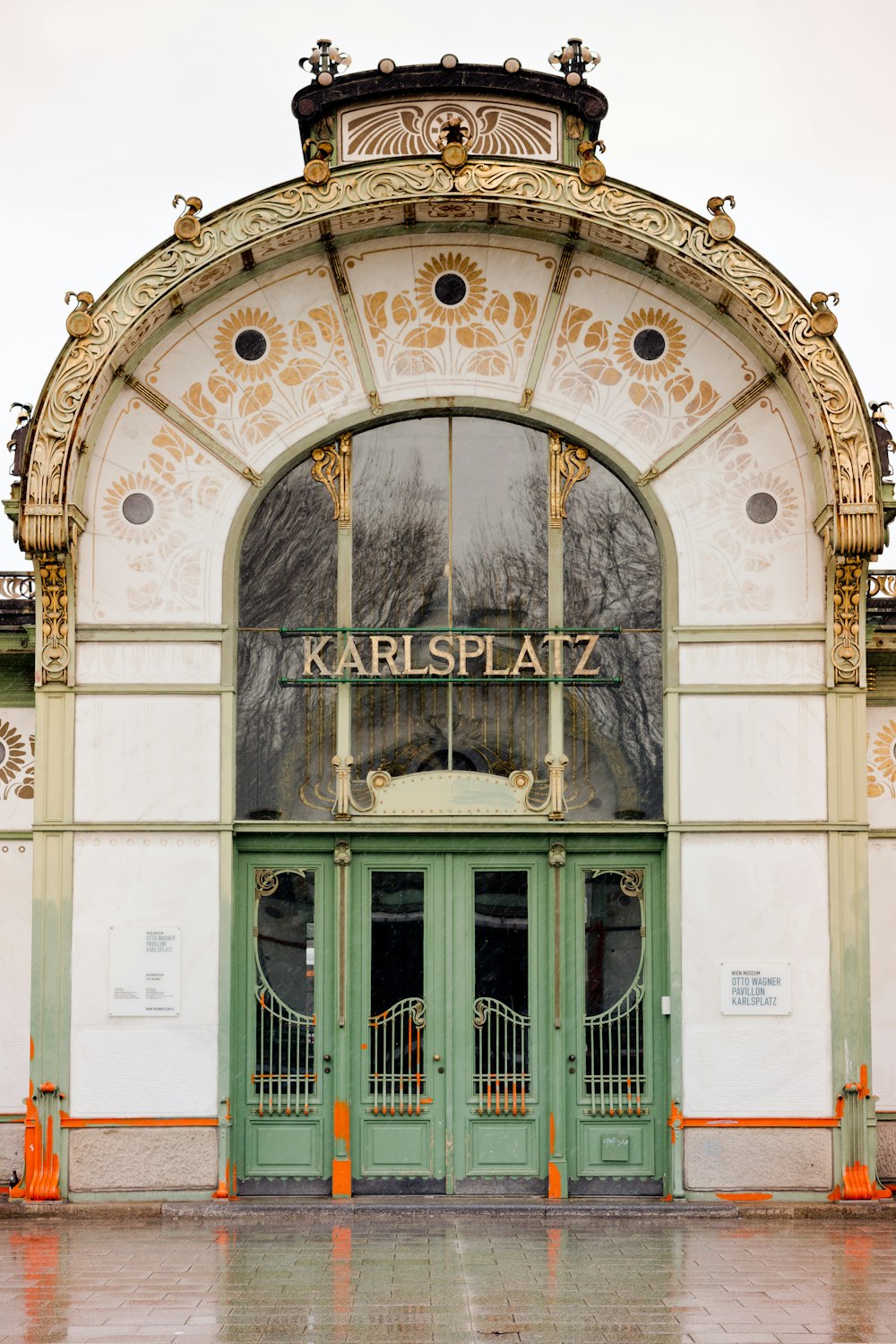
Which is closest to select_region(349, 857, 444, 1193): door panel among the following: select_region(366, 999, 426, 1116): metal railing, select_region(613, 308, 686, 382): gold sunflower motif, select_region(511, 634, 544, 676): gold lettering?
select_region(366, 999, 426, 1116): metal railing

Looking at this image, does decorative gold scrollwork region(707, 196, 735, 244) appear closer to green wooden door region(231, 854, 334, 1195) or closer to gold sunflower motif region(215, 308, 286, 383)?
gold sunflower motif region(215, 308, 286, 383)

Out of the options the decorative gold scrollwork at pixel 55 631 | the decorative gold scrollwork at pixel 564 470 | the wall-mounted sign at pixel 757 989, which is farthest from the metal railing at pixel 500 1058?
the decorative gold scrollwork at pixel 55 631

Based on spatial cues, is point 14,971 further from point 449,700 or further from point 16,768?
point 449,700

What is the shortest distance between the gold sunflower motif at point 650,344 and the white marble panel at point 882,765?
3.20m

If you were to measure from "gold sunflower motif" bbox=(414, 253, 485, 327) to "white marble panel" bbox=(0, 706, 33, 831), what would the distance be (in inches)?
178

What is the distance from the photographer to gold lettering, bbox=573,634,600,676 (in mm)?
12961

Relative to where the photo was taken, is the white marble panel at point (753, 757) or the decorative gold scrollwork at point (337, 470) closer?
the white marble panel at point (753, 757)

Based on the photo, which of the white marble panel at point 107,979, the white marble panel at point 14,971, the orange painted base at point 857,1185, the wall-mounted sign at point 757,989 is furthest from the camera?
the white marble panel at point 14,971

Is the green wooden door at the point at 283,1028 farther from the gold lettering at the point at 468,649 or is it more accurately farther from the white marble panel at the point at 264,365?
the white marble panel at the point at 264,365

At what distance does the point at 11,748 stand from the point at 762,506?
6.27 m

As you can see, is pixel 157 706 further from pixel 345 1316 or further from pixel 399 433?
pixel 345 1316

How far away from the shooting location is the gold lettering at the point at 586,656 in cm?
1296

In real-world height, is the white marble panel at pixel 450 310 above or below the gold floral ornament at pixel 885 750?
above

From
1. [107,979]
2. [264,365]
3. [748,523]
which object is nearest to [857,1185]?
[748,523]
